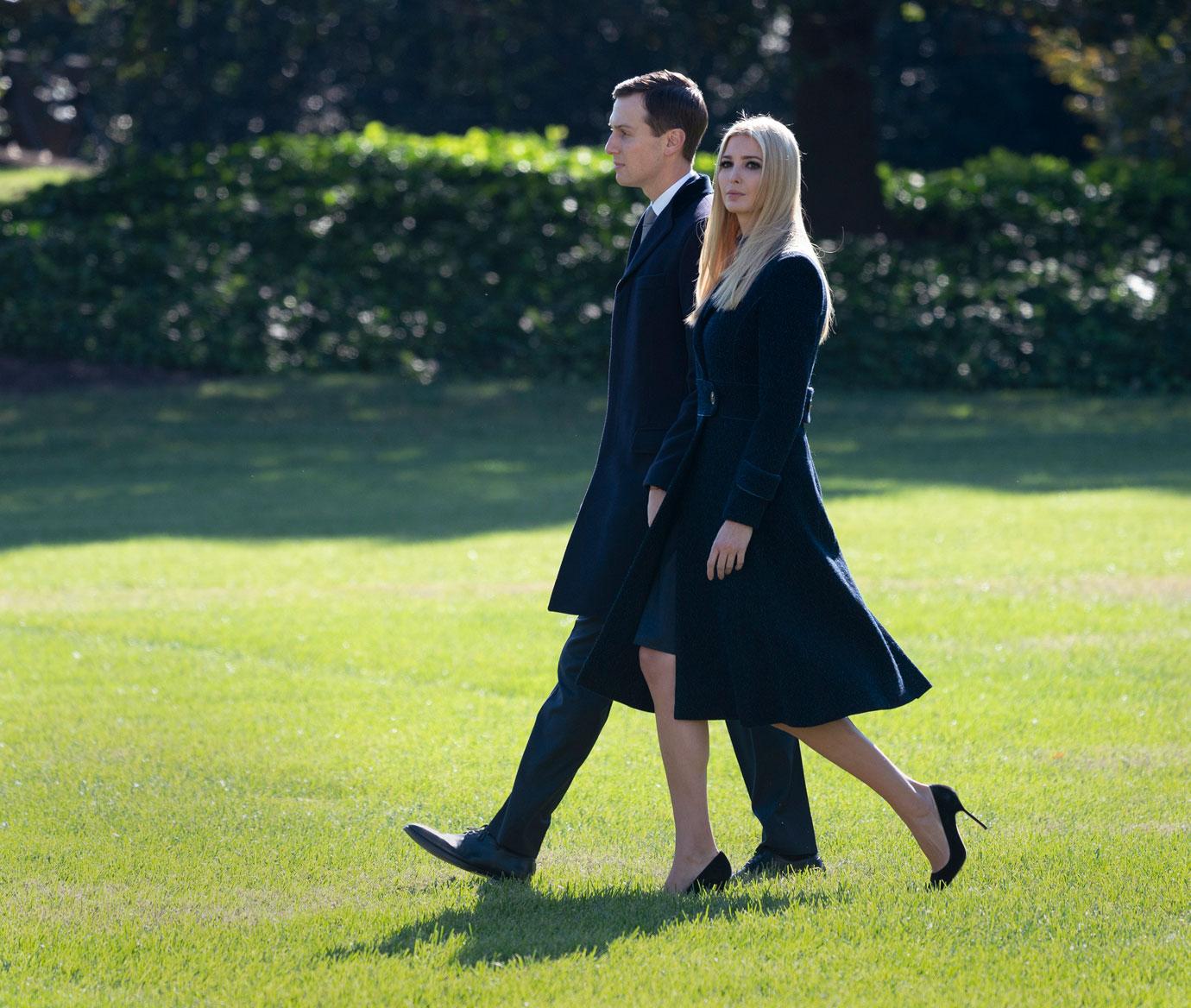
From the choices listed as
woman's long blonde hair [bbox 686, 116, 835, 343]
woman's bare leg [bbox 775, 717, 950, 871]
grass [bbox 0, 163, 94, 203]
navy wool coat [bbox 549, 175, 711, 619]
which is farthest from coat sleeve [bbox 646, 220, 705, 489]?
grass [bbox 0, 163, 94, 203]

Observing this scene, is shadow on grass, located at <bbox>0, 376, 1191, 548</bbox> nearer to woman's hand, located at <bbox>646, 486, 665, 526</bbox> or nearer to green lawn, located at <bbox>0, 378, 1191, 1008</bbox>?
green lawn, located at <bbox>0, 378, 1191, 1008</bbox>

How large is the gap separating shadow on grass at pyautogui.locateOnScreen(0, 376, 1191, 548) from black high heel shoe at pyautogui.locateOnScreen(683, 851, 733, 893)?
7053mm

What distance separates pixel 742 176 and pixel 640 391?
64 cm

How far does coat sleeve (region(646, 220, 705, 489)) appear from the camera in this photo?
4.37 metres

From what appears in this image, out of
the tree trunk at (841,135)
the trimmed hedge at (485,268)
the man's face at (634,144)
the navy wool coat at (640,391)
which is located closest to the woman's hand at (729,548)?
the navy wool coat at (640,391)

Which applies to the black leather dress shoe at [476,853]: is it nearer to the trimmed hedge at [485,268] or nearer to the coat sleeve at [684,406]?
the coat sleeve at [684,406]

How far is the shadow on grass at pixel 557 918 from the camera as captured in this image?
156 inches

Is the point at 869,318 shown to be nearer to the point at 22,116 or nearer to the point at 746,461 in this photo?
the point at 746,461

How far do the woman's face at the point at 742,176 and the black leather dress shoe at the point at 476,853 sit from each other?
185 cm

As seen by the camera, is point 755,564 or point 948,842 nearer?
point 755,564

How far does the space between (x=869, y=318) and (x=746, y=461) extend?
17.0m

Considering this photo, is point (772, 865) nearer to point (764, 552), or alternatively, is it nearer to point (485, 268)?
point (764, 552)

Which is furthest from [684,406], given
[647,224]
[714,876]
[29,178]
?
[29,178]

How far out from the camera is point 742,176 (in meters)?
4.29
